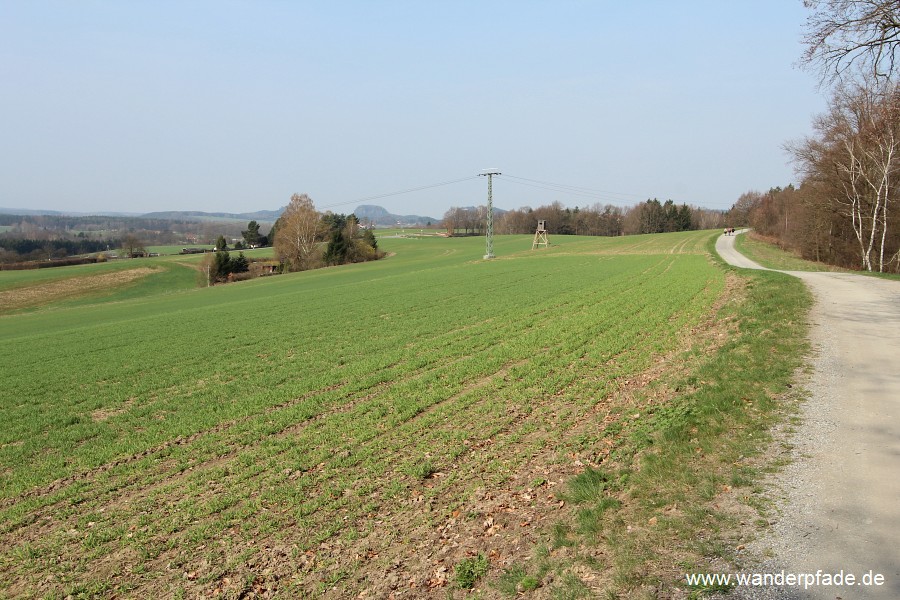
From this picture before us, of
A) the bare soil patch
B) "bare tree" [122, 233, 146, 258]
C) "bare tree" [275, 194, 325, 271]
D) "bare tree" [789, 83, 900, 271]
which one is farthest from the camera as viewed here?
"bare tree" [122, 233, 146, 258]

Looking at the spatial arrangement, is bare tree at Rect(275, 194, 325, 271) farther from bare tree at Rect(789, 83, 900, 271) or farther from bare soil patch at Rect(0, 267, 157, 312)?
bare tree at Rect(789, 83, 900, 271)

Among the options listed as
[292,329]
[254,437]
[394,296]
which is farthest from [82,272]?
[254,437]

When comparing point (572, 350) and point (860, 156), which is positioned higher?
point (860, 156)

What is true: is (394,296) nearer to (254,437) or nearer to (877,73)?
(254,437)

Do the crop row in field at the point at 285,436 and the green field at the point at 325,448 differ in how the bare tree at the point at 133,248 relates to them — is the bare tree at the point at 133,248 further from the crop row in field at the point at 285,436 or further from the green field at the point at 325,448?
the green field at the point at 325,448

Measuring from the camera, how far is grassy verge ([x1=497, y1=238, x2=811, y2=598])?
5039 millimetres

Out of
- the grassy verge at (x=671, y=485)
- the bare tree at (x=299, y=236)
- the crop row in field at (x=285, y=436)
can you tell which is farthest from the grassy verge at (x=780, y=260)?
the bare tree at (x=299, y=236)

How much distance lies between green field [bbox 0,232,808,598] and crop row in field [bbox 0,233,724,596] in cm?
4

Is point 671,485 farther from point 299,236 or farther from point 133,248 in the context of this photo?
point 133,248

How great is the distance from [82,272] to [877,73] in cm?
8758

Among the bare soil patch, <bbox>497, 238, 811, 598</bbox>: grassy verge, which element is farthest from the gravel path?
the bare soil patch

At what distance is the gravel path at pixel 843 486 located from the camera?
4.47m

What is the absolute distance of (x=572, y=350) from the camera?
15750 millimetres

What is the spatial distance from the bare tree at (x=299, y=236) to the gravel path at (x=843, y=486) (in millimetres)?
83490
